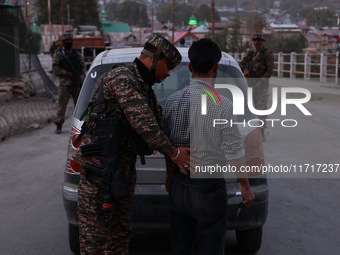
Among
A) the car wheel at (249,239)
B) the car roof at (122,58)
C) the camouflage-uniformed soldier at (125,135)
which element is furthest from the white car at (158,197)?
the camouflage-uniformed soldier at (125,135)

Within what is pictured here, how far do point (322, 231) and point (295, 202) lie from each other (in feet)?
3.51

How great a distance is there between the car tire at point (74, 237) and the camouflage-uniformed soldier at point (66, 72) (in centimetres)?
726

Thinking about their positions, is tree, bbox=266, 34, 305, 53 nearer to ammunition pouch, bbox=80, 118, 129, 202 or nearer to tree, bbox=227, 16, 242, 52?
tree, bbox=227, 16, 242, 52

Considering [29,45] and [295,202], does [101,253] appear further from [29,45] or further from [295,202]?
[29,45]

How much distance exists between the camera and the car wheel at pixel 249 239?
481cm

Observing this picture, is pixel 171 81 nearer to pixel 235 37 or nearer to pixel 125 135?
pixel 125 135

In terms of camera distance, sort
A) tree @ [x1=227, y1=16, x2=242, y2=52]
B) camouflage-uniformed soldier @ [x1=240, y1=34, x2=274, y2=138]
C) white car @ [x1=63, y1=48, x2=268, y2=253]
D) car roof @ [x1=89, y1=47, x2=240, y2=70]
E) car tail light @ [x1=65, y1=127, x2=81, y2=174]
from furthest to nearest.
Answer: tree @ [x1=227, y1=16, x2=242, y2=52]
camouflage-uniformed soldier @ [x1=240, y1=34, x2=274, y2=138]
car roof @ [x1=89, y1=47, x2=240, y2=70]
car tail light @ [x1=65, y1=127, x2=81, y2=174]
white car @ [x1=63, y1=48, x2=268, y2=253]

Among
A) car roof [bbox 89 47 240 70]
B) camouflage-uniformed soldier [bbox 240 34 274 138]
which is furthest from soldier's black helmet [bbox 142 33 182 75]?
camouflage-uniformed soldier [bbox 240 34 274 138]

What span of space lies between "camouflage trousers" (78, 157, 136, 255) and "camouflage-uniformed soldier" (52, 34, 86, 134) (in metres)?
8.47

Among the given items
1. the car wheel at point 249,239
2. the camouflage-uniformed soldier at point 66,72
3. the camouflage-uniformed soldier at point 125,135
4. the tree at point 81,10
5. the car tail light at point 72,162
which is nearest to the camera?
the camouflage-uniformed soldier at point 125,135

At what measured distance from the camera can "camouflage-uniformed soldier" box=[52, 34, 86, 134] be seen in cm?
1174

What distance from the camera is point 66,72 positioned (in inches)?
460

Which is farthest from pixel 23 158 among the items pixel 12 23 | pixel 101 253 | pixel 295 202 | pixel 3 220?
pixel 12 23

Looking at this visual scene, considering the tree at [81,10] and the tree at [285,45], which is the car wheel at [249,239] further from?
the tree at [81,10]
